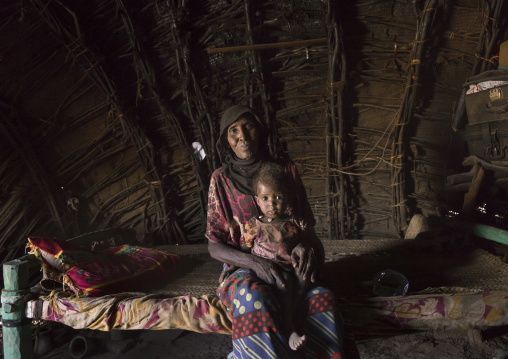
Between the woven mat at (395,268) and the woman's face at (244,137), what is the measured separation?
30.4 inches

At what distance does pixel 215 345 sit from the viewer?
9.12 feet

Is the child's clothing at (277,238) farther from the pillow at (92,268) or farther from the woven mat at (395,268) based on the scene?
the pillow at (92,268)

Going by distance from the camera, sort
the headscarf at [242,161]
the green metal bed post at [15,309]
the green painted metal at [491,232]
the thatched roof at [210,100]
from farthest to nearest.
→ the thatched roof at [210,100]
the green painted metal at [491,232]
the green metal bed post at [15,309]
the headscarf at [242,161]

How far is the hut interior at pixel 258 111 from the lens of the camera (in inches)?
111

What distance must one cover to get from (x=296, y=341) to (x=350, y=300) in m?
0.51

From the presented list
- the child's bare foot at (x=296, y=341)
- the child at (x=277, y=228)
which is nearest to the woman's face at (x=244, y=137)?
the child at (x=277, y=228)

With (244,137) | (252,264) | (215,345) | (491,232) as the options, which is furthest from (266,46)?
(215,345)

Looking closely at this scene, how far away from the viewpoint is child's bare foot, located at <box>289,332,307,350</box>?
4.53 feet

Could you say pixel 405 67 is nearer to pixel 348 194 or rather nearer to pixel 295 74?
pixel 295 74

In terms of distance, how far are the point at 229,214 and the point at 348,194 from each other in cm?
197

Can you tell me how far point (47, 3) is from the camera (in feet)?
9.23

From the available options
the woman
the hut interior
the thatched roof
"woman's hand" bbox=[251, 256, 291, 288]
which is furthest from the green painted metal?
"woman's hand" bbox=[251, 256, 291, 288]

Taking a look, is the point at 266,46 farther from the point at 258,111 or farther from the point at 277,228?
the point at 277,228

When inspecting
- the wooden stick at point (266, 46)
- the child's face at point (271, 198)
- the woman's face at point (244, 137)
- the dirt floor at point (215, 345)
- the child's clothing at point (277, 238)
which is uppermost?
the wooden stick at point (266, 46)
